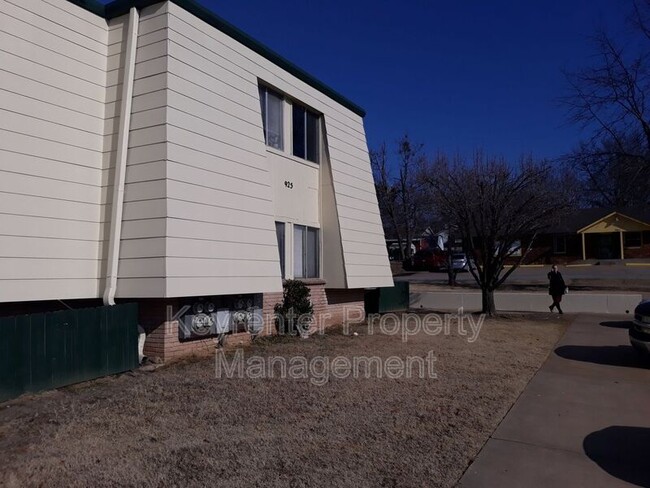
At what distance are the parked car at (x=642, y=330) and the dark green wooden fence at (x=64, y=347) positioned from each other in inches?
310

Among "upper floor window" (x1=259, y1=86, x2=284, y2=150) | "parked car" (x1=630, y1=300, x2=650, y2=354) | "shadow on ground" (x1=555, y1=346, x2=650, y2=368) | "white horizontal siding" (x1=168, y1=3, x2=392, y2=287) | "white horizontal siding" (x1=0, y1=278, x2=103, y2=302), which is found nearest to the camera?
"white horizontal siding" (x1=0, y1=278, x2=103, y2=302)

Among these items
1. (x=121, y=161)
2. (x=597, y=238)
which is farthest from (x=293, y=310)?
(x=597, y=238)

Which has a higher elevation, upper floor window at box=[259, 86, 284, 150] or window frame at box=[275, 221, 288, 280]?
upper floor window at box=[259, 86, 284, 150]

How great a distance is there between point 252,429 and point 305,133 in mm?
8872

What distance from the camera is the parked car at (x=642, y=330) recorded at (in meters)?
8.77

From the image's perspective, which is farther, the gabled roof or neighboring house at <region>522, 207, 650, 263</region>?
the gabled roof

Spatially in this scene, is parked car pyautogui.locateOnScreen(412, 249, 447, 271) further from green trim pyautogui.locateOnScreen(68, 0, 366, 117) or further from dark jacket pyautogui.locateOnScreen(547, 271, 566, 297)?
green trim pyautogui.locateOnScreen(68, 0, 366, 117)

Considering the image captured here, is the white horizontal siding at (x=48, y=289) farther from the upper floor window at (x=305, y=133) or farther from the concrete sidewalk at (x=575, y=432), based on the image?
the concrete sidewalk at (x=575, y=432)

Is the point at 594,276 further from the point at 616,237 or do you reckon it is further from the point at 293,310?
the point at 293,310

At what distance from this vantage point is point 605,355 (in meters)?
10.1

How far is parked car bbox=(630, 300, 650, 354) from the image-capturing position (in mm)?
8773

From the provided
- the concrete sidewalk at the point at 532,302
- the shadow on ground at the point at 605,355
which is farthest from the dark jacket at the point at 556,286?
the shadow on ground at the point at 605,355

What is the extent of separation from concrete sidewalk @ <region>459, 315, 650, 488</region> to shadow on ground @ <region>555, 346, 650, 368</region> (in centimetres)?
6

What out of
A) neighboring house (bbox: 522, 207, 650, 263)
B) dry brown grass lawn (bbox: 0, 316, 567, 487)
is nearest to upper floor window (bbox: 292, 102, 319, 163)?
dry brown grass lawn (bbox: 0, 316, 567, 487)
